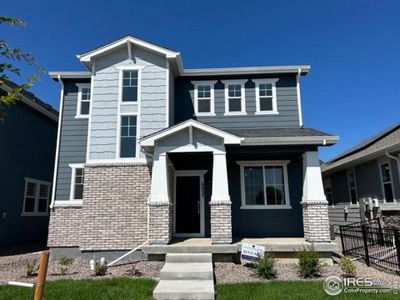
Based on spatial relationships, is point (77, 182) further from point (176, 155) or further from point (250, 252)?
point (250, 252)

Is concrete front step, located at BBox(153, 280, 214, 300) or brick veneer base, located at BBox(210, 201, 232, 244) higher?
brick veneer base, located at BBox(210, 201, 232, 244)

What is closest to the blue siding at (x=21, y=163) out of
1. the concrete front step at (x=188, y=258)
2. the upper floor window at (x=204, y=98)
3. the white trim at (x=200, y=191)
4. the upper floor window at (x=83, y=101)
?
the upper floor window at (x=83, y=101)

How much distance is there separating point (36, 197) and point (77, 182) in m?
4.75

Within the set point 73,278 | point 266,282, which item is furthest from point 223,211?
point 73,278

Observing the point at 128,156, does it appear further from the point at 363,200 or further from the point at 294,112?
the point at 363,200

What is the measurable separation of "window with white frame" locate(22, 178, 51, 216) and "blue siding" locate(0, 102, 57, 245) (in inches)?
9.3

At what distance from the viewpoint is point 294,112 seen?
11.6 meters

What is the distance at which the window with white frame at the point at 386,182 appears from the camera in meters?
11.9

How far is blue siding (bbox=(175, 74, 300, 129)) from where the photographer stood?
1157cm

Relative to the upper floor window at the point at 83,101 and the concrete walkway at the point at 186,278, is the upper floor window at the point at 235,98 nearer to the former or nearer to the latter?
the upper floor window at the point at 83,101

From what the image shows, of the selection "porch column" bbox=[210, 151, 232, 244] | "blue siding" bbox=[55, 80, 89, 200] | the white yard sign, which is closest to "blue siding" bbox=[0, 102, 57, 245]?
"blue siding" bbox=[55, 80, 89, 200]

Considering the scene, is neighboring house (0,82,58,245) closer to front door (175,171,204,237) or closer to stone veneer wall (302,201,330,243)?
front door (175,171,204,237)

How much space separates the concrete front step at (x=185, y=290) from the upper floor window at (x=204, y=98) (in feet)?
22.4

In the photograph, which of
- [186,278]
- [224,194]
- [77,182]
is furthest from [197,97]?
[186,278]
